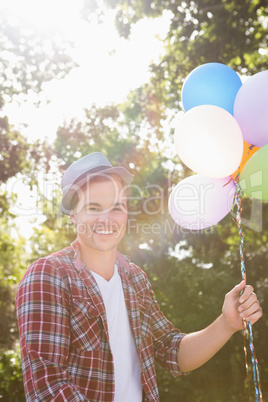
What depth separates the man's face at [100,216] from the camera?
210 centimetres

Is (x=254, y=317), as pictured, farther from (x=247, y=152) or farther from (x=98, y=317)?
(x=247, y=152)

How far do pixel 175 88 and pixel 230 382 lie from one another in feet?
18.1

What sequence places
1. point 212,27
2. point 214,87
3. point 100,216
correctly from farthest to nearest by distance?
1. point 212,27
2. point 214,87
3. point 100,216

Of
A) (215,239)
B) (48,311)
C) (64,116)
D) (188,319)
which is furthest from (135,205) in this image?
(48,311)

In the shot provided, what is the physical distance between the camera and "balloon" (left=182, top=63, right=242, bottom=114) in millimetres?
2578

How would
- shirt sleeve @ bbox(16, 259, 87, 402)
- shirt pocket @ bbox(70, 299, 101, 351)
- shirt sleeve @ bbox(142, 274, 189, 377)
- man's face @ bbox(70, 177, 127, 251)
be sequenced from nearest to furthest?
shirt sleeve @ bbox(16, 259, 87, 402), shirt pocket @ bbox(70, 299, 101, 351), man's face @ bbox(70, 177, 127, 251), shirt sleeve @ bbox(142, 274, 189, 377)

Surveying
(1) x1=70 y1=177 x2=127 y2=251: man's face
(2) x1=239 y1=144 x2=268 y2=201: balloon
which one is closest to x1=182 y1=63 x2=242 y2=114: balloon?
(2) x1=239 y1=144 x2=268 y2=201: balloon

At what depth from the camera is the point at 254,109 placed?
2.32 meters

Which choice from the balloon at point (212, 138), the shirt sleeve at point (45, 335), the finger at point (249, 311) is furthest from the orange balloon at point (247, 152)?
the shirt sleeve at point (45, 335)

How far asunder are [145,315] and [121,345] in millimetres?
302

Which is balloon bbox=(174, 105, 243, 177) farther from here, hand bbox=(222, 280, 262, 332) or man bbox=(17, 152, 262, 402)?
hand bbox=(222, 280, 262, 332)

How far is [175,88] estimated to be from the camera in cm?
799

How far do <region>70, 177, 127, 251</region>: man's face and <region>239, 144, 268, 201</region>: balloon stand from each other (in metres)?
0.81

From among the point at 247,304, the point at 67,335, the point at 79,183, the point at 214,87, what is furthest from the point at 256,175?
the point at 67,335
